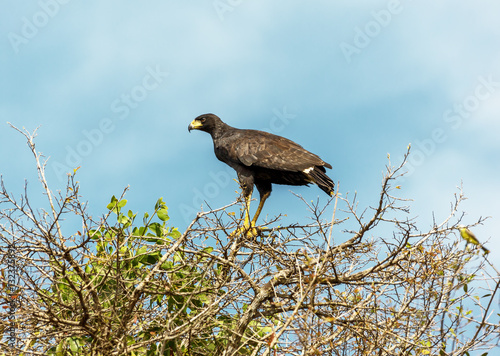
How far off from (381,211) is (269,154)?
3066 mm

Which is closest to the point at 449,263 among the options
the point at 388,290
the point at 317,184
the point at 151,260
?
the point at 388,290

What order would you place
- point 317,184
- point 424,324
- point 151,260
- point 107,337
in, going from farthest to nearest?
point 317,184, point 151,260, point 424,324, point 107,337

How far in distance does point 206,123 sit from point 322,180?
2718 millimetres

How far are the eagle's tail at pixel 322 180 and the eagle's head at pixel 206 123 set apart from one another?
239cm

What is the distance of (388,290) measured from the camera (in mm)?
5602

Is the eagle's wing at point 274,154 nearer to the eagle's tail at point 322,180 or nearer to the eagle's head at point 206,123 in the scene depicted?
the eagle's tail at point 322,180

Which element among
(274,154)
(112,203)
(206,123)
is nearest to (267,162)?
(274,154)

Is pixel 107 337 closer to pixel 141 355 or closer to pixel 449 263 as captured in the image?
pixel 141 355

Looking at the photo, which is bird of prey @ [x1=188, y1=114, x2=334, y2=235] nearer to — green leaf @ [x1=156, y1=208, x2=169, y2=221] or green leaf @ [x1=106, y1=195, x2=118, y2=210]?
green leaf @ [x1=156, y1=208, x2=169, y2=221]

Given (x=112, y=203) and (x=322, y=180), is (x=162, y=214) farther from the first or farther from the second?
(x=322, y=180)

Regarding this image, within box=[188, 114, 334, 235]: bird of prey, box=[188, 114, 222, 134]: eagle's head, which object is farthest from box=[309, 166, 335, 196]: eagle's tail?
box=[188, 114, 222, 134]: eagle's head

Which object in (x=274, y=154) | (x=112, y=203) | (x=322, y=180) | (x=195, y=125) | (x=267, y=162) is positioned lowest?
(x=112, y=203)

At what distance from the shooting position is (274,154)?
8.15m

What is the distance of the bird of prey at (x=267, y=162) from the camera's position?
7.83m
